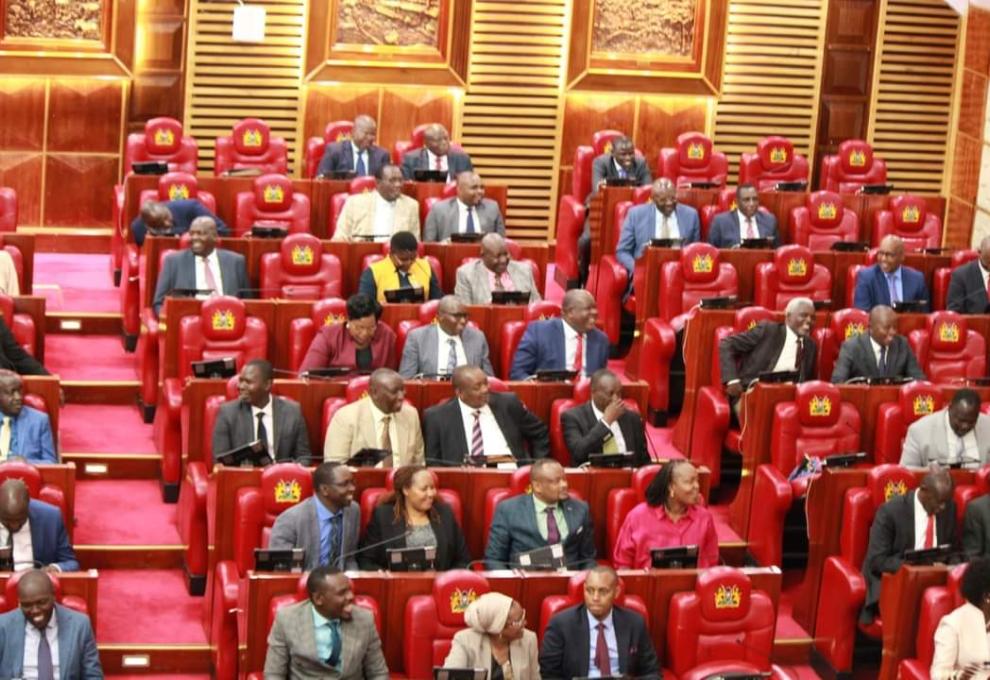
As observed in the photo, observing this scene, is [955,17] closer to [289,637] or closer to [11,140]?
[11,140]

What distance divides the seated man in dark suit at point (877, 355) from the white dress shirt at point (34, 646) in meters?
4.11

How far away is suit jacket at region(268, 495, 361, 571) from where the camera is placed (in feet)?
25.3

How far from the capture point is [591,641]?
292 inches

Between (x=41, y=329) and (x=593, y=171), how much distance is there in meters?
3.86

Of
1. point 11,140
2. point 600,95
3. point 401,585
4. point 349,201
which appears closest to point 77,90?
point 11,140

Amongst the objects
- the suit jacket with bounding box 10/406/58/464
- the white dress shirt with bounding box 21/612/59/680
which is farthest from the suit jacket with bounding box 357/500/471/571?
the suit jacket with bounding box 10/406/58/464

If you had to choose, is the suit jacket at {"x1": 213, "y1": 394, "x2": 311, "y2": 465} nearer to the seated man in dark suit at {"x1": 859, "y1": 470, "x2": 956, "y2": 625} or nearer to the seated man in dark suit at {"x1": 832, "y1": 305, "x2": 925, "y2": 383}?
the seated man in dark suit at {"x1": 859, "y1": 470, "x2": 956, "y2": 625}

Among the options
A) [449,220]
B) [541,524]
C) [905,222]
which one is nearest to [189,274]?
[449,220]

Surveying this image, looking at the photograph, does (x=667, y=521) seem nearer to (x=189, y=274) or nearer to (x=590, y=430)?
(x=590, y=430)

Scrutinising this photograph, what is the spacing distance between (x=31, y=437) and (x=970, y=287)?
4998 mm

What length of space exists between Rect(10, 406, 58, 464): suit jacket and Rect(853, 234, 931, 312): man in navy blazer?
4.31m

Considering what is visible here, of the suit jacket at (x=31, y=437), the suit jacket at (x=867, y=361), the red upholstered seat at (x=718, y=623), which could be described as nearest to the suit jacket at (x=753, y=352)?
the suit jacket at (x=867, y=361)

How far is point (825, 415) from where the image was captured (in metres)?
9.10

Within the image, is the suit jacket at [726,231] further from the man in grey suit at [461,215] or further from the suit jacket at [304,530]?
the suit jacket at [304,530]
